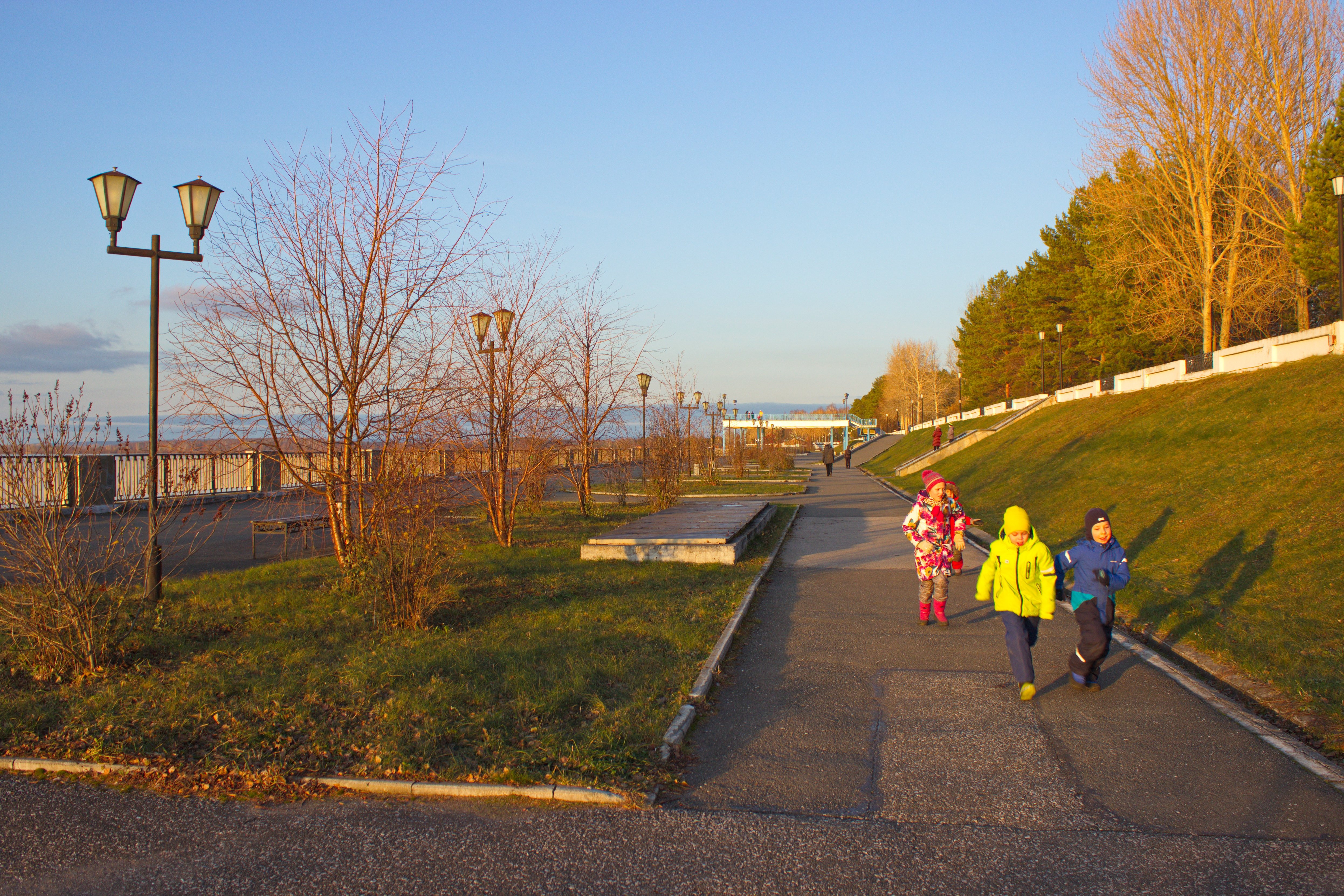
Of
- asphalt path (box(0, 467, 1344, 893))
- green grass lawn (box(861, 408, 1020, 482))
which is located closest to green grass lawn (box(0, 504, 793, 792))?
asphalt path (box(0, 467, 1344, 893))

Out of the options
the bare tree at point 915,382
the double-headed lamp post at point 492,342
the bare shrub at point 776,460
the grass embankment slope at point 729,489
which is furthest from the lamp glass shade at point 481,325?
the bare tree at point 915,382

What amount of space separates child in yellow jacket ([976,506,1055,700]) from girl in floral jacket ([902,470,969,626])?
2051 millimetres

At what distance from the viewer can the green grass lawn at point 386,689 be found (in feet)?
14.6

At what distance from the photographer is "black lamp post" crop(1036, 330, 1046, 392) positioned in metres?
50.2

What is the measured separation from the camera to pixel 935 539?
8.07 metres

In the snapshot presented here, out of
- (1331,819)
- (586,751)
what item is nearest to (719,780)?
(586,751)

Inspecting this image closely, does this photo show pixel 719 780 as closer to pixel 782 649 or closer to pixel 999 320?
pixel 782 649

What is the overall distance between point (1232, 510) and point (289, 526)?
12.4 meters

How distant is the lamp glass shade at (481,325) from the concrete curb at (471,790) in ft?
31.1

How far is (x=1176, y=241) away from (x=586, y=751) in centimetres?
3872

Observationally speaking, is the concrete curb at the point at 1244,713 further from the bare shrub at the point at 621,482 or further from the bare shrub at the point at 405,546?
the bare shrub at the point at 621,482

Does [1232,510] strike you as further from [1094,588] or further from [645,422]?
[645,422]

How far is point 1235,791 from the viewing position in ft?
13.5

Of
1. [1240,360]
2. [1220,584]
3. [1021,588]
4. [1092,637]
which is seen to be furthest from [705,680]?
[1240,360]
